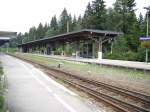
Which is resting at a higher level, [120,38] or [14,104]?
[120,38]

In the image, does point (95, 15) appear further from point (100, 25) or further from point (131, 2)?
point (131, 2)

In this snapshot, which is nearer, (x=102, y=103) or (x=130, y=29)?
(x=102, y=103)

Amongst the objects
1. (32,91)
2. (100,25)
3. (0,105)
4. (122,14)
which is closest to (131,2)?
(122,14)

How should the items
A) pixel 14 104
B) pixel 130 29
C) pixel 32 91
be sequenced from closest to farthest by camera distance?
pixel 14 104
pixel 32 91
pixel 130 29

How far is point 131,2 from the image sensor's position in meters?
87.1

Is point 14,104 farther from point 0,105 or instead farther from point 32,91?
point 32,91

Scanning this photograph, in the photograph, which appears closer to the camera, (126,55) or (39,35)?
(126,55)

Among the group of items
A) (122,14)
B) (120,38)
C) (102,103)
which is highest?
(122,14)

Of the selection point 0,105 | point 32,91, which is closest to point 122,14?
point 32,91

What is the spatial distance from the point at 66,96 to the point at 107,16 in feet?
261

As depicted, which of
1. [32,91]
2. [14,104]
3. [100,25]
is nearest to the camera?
[14,104]

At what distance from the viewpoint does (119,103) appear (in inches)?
559

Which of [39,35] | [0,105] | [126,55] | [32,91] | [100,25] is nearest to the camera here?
[0,105]

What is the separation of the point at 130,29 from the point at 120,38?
19.8 m
